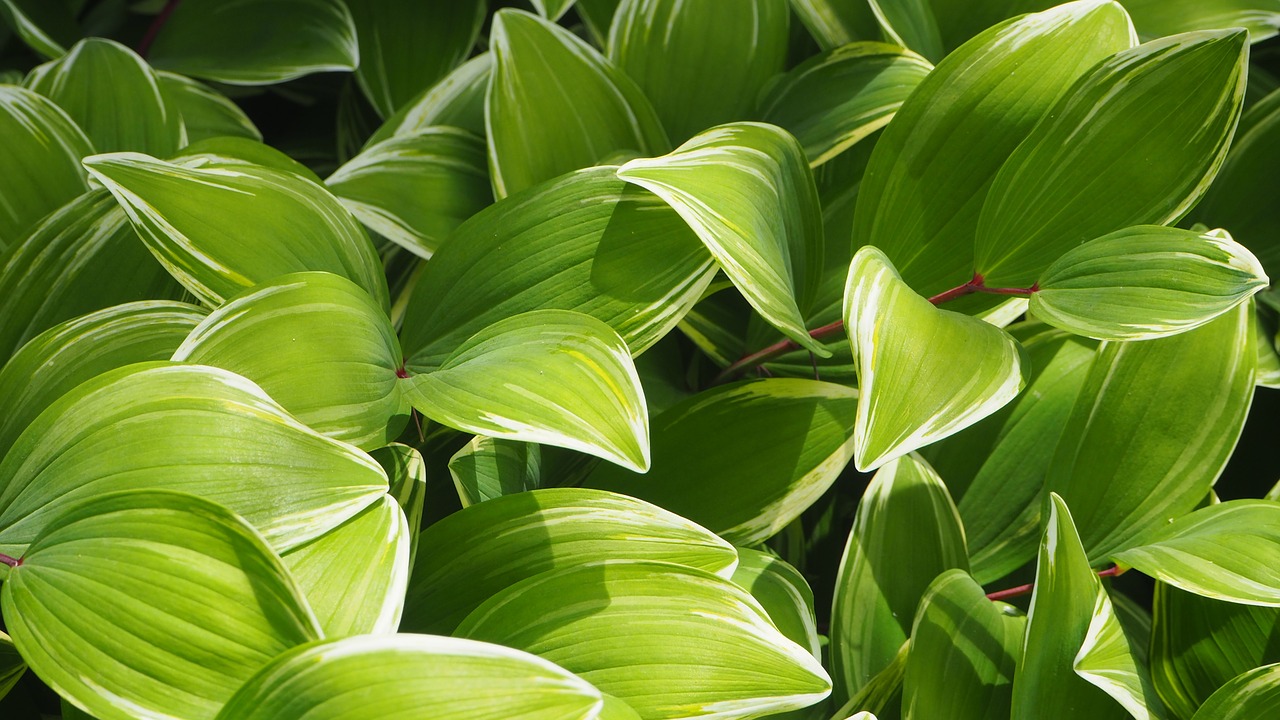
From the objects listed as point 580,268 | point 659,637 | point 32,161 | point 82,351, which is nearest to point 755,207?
point 580,268

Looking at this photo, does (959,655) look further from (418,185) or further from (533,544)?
(418,185)

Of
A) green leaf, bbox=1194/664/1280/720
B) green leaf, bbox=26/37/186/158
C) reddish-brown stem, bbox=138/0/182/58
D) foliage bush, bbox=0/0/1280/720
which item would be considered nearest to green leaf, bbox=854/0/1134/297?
foliage bush, bbox=0/0/1280/720

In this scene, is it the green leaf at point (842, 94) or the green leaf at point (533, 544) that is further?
the green leaf at point (842, 94)

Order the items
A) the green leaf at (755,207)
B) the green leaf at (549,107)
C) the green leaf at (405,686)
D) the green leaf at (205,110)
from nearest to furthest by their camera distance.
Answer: the green leaf at (405,686), the green leaf at (755,207), the green leaf at (549,107), the green leaf at (205,110)

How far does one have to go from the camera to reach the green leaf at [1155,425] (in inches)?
17.3

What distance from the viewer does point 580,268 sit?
41cm

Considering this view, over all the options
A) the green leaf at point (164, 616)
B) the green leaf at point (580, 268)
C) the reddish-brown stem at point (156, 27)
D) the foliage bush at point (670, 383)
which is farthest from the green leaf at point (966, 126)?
the reddish-brown stem at point (156, 27)

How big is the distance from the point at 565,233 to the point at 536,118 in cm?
11

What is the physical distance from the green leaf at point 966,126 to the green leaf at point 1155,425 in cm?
9

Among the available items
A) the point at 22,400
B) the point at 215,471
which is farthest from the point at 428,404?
the point at 22,400

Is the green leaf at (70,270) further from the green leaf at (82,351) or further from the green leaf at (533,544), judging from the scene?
the green leaf at (533,544)

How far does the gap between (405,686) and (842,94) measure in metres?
0.39

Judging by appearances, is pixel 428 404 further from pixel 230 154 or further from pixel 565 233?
pixel 230 154

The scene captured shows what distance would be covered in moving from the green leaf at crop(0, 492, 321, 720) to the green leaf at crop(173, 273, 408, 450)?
74 millimetres
